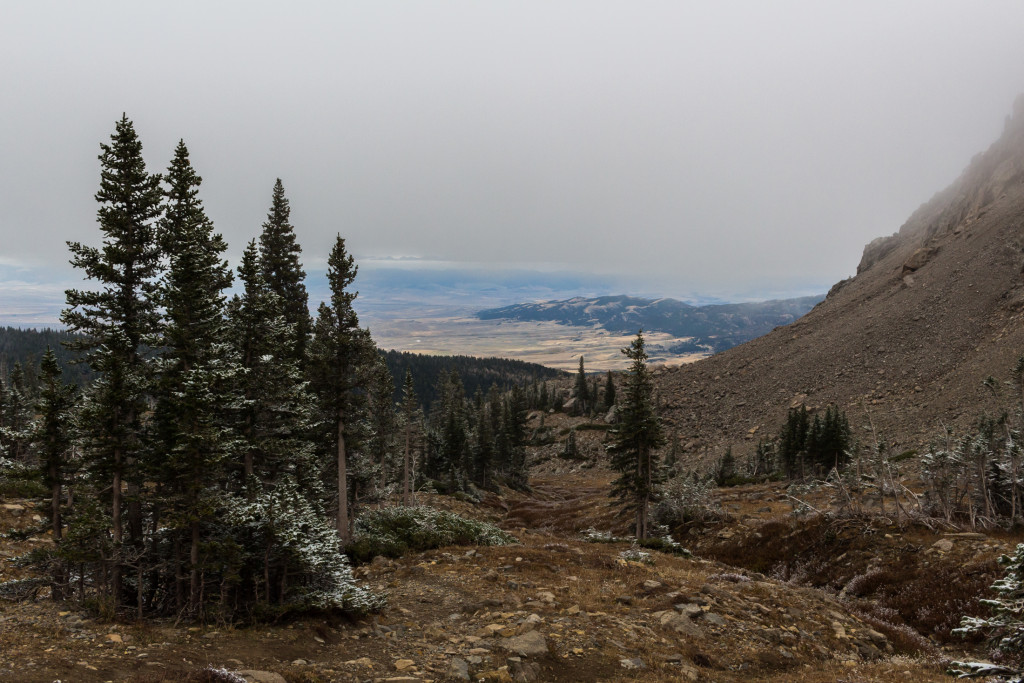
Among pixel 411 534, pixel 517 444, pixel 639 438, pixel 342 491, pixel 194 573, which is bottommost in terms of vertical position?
pixel 517 444

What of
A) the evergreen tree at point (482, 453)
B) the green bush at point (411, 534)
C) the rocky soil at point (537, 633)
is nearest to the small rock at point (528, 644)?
the rocky soil at point (537, 633)

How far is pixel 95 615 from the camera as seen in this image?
11836 mm

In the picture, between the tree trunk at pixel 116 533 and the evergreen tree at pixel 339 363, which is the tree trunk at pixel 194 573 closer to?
the tree trunk at pixel 116 533

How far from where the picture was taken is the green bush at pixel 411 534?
2288 cm

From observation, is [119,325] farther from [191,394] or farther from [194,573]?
[194,573]

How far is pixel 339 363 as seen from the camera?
80.2 feet

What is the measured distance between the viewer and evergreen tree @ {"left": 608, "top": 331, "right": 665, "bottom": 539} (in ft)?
104

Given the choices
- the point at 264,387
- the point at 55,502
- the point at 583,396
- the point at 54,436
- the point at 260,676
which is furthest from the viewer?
the point at 583,396

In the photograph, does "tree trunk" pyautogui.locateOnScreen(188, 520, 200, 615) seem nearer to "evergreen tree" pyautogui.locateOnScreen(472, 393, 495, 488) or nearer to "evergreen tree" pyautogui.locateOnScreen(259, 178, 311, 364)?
"evergreen tree" pyautogui.locateOnScreen(259, 178, 311, 364)

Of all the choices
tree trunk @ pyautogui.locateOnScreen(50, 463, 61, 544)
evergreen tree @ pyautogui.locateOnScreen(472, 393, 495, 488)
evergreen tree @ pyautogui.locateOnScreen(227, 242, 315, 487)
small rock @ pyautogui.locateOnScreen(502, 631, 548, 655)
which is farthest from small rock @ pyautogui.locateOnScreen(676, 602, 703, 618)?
evergreen tree @ pyautogui.locateOnScreen(472, 393, 495, 488)

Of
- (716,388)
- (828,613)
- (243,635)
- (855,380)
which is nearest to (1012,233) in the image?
(855,380)

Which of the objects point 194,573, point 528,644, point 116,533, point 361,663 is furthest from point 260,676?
point 116,533

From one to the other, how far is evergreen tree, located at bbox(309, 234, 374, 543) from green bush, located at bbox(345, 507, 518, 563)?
141 centimetres

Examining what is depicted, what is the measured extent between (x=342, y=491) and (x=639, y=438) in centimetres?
1834
